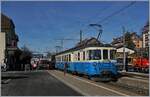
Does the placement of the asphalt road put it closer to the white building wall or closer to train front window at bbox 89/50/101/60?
train front window at bbox 89/50/101/60

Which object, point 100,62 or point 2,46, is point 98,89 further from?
point 2,46

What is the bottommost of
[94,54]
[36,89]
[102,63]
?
[36,89]

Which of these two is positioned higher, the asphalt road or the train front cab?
the train front cab

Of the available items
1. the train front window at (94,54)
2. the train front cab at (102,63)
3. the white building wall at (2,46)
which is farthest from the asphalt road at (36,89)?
the white building wall at (2,46)

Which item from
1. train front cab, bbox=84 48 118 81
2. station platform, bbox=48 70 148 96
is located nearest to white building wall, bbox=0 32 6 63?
train front cab, bbox=84 48 118 81

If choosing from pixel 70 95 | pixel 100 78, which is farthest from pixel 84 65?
pixel 70 95

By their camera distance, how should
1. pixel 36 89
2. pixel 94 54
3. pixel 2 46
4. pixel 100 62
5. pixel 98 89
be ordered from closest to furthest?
pixel 98 89 < pixel 36 89 < pixel 100 62 < pixel 94 54 < pixel 2 46

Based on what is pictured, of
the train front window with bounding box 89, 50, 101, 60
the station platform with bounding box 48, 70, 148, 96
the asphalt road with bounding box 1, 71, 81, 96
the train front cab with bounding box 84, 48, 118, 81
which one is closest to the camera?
the station platform with bounding box 48, 70, 148, 96

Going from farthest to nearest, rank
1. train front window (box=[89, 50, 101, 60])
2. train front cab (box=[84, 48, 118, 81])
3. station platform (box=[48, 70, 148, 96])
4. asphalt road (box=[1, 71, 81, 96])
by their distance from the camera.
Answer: train front window (box=[89, 50, 101, 60])
train front cab (box=[84, 48, 118, 81])
asphalt road (box=[1, 71, 81, 96])
station platform (box=[48, 70, 148, 96])

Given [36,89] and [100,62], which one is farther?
[100,62]

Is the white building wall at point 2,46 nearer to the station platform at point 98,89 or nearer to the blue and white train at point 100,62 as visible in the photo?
the blue and white train at point 100,62

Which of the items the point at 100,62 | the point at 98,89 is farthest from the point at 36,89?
the point at 100,62

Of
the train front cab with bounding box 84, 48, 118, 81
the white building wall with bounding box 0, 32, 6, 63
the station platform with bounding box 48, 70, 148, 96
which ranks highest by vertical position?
the white building wall with bounding box 0, 32, 6, 63

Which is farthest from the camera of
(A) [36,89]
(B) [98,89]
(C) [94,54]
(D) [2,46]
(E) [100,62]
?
(D) [2,46]
